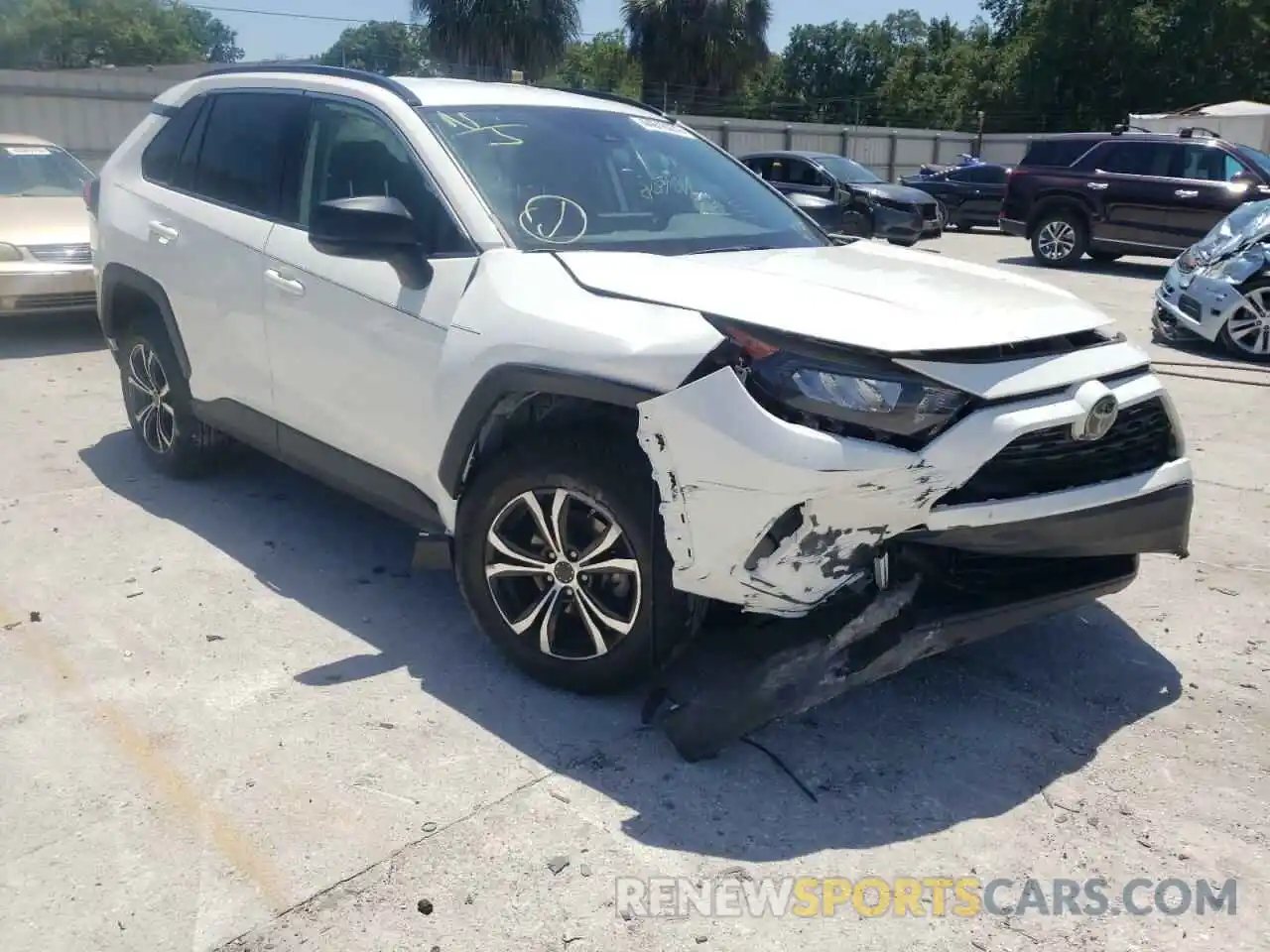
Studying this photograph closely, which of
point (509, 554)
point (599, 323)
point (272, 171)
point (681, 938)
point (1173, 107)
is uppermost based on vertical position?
point (1173, 107)

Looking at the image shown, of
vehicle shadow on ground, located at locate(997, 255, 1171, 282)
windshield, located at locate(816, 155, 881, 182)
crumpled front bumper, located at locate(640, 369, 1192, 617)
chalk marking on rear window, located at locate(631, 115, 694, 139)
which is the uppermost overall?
windshield, located at locate(816, 155, 881, 182)

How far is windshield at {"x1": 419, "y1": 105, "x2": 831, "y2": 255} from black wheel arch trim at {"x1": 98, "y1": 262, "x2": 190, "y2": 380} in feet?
5.73

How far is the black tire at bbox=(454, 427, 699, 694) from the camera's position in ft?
10.4

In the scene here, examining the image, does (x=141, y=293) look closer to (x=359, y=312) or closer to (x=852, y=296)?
(x=359, y=312)

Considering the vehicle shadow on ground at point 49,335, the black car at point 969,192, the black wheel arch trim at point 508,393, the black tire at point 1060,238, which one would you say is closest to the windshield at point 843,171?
the black car at point 969,192

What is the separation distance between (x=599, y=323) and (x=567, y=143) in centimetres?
123

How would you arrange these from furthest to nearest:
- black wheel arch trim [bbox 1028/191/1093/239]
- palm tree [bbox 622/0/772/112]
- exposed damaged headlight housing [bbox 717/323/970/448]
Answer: palm tree [bbox 622/0/772/112]
black wheel arch trim [bbox 1028/191/1093/239]
exposed damaged headlight housing [bbox 717/323/970/448]

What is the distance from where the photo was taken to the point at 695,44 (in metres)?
39.6

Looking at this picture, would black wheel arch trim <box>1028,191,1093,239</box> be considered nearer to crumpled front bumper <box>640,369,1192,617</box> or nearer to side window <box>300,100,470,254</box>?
side window <box>300,100,470,254</box>

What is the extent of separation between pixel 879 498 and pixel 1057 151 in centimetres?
1469

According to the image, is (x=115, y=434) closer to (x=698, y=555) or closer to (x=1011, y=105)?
(x=698, y=555)

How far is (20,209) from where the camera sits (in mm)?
9164

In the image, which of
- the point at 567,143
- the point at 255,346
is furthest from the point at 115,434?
the point at 567,143

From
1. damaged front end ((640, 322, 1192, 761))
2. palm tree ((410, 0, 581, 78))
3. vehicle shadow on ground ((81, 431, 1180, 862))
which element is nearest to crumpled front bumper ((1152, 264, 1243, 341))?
vehicle shadow on ground ((81, 431, 1180, 862))
